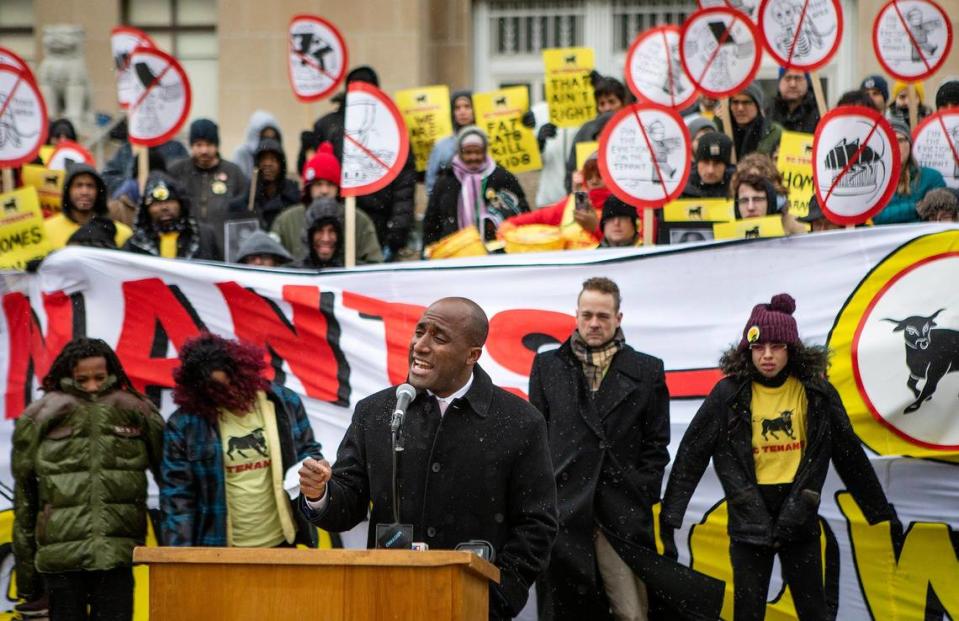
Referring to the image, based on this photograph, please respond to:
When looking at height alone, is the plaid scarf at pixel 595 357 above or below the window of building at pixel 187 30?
below

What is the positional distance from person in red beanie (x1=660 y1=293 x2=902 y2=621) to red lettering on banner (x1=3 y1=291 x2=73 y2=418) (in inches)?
137

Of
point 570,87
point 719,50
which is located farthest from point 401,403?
point 570,87

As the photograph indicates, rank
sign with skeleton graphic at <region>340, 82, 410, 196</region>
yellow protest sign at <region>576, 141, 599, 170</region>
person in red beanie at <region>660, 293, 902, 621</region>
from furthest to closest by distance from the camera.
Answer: yellow protest sign at <region>576, 141, 599, 170</region>
sign with skeleton graphic at <region>340, 82, 410, 196</region>
person in red beanie at <region>660, 293, 902, 621</region>

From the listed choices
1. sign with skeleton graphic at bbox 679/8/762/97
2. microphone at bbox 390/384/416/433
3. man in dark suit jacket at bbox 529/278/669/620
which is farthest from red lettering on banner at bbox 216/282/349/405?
microphone at bbox 390/384/416/433

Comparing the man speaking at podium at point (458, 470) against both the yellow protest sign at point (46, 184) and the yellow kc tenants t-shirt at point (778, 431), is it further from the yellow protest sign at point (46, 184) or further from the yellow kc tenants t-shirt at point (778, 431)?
the yellow protest sign at point (46, 184)

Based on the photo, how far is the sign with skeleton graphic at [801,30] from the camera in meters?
11.7

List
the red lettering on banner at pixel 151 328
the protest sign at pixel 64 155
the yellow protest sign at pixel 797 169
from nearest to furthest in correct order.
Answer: the red lettering on banner at pixel 151 328, the yellow protest sign at pixel 797 169, the protest sign at pixel 64 155

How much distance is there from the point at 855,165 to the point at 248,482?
3705 millimetres

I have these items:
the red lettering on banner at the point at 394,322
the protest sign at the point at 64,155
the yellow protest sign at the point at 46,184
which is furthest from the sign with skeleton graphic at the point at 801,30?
the protest sign at the point at 64,155

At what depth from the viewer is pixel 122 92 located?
42.7 feet

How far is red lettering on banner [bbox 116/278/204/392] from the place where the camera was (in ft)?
32.2

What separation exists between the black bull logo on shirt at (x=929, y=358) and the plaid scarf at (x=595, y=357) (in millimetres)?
1491

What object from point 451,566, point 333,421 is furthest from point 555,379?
point 451,566

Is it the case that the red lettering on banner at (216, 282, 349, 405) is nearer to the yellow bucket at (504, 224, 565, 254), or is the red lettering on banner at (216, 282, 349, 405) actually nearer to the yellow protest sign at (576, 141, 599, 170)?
the yellow bucket at (504, 224, 565, 254)
